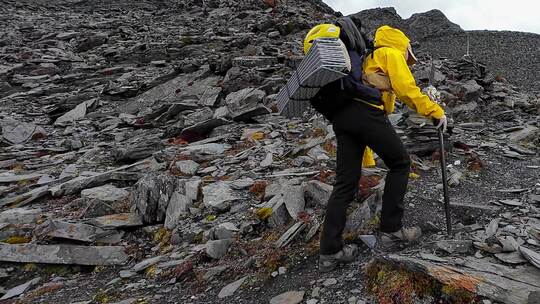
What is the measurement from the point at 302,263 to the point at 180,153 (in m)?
7.40

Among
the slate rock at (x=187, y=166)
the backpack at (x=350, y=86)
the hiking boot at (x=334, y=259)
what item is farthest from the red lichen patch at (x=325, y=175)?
the slate rock at (x=187, y=166)

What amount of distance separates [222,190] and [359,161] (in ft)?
14.2

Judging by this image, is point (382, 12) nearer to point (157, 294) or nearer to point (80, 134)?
point (80, 134)

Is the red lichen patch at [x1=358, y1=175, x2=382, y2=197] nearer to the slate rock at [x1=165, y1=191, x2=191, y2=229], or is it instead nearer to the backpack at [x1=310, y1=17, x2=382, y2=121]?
the backpack at [x1=310, y1=17, x2=382, y2=121]

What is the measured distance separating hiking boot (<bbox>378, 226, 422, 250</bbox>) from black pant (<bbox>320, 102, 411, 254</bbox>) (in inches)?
3.4

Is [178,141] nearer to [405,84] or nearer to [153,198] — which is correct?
[153,198]

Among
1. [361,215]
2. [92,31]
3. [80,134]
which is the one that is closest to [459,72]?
[361,215]

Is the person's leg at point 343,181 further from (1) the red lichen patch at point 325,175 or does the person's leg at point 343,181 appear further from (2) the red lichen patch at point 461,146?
(2) the red lichen patch at point 461,146

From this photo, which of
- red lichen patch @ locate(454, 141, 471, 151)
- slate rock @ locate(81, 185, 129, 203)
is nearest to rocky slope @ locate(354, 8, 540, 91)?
red lichen patch @ locate(454, 141, 471, 151)

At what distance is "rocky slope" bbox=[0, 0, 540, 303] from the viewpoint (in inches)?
231

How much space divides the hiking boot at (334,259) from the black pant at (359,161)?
66 mm

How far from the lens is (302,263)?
5.94m

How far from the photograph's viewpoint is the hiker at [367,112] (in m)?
5.00

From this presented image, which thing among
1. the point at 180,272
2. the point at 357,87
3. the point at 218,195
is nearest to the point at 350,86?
the point at 357,87
